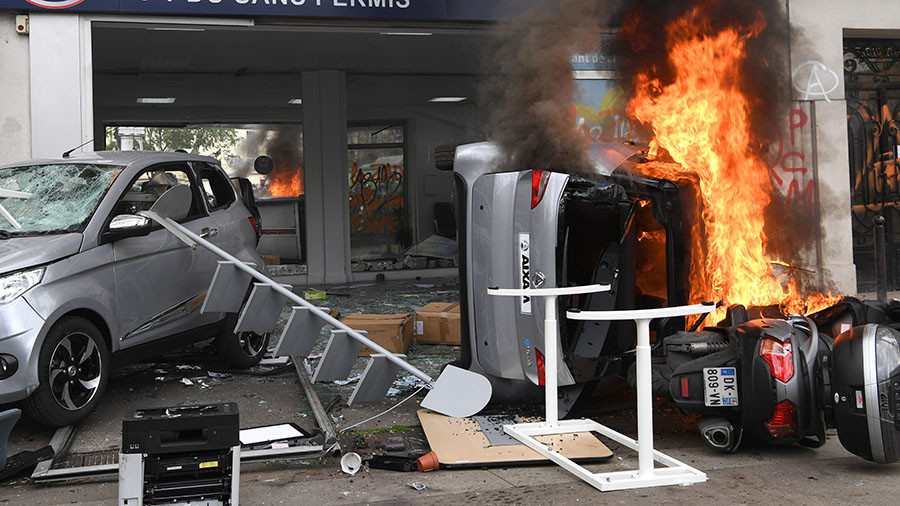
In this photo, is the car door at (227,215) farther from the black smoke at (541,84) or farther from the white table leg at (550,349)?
the white table leg at (550,349)

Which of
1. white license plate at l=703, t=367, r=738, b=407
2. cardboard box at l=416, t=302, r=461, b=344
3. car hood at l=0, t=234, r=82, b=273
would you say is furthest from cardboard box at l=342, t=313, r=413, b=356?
white license plate at l=703, t=367, r=738, b=407

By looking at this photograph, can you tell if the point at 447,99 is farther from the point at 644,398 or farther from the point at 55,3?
the point at 644,398

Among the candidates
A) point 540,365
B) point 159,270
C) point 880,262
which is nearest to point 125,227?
point 159,270

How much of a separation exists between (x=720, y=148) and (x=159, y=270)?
489 centimetres

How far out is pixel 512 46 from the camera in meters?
7.10

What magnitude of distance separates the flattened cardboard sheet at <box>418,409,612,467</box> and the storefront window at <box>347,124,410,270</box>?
1048cm

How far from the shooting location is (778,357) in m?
5.07

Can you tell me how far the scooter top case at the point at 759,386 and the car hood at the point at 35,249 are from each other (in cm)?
432

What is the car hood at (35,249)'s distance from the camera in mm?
5613

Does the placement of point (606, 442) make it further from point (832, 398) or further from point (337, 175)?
point (337, 175)

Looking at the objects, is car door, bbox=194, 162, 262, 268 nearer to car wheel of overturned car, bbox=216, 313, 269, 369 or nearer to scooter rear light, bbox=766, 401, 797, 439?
car wheel of overturned car, bbox=216, 313, 269, 369

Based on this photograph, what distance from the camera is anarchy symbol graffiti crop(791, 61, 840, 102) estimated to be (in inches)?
457

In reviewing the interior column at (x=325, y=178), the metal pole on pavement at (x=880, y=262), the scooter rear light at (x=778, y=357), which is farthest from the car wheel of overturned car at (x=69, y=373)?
the interior column at (x=325, y=178)

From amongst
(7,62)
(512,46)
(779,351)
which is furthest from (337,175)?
(779,351)
